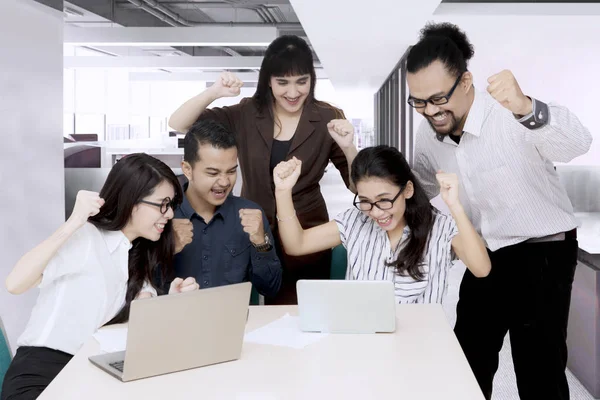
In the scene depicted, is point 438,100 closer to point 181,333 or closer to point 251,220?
point 251,220

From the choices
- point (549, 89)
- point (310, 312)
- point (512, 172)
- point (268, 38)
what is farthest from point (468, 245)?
point (268, 38)

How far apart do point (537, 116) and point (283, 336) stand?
97 cm

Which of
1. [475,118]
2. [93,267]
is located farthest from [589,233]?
[93,267]

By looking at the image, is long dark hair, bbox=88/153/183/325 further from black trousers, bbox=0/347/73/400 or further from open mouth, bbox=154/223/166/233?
black trousers, bbox=0/347/73/400

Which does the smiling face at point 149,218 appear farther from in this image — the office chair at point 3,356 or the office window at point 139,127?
the office window at point 139,127

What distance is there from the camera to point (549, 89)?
275 inches

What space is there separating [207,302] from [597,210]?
4.71 metres

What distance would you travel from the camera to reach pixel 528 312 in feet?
7.77

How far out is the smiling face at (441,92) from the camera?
2.23 metres

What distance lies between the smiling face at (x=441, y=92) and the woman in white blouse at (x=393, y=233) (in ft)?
0.90

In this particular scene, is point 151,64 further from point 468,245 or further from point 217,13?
point 468,245

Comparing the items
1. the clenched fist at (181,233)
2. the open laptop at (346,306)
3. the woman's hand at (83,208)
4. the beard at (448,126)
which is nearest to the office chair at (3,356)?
the woman's hand at (83,208)

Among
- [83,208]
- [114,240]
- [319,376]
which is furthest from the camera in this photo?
[114,240]

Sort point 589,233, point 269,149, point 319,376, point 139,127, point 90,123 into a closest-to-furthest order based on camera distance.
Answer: point 319,376 → point 269,149 → point 589,233 → point 90,123 → point 139,127
